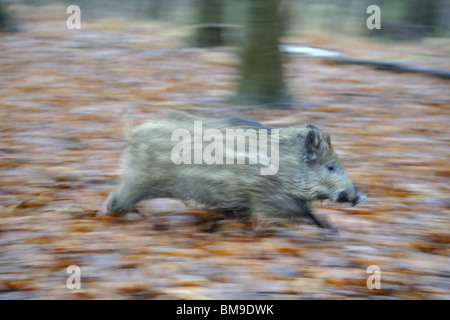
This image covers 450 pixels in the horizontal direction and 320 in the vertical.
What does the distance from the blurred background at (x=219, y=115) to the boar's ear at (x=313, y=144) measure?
1.98ft

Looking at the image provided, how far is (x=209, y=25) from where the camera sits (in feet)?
38.5

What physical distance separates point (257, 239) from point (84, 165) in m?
2.46

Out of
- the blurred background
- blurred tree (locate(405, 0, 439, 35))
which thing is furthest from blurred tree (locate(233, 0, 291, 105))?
blurred tree (locate(405, 0, 439, 35))

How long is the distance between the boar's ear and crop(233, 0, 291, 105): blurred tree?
3300 millimetres

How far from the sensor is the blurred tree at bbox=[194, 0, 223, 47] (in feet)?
38.5

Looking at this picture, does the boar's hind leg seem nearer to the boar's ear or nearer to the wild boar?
the wild boar

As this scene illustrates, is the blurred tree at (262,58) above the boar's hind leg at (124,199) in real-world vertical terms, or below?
above

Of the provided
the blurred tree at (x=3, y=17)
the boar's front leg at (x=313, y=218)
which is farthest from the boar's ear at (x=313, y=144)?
the blurred tree at (x=3, y=17)

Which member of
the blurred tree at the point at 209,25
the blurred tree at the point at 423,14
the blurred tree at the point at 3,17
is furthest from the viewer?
the blurred tree at the point at 423,14

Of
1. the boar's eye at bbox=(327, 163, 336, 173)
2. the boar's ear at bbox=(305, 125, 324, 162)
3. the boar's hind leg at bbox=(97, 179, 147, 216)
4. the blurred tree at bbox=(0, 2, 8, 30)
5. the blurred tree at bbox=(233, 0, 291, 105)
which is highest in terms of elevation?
the blurred tree at bbox=(0, 2, 8, 30)

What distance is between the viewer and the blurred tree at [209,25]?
1174cm

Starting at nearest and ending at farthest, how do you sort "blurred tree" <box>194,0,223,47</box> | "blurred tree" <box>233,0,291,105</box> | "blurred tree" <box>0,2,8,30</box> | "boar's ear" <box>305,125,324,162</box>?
"boar's ear" <box>305,125,324,162</box>, "blurred tree" <box>233,0,291,105</box>, "blurred tree" <box>194,0,223,47</box>, "blurred tree" <box>0,2,8,30</box>

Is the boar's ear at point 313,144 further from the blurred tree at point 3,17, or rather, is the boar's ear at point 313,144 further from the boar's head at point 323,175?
the blurred tree at point 3,17

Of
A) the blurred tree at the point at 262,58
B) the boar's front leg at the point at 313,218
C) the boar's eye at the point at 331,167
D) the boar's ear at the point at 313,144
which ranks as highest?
the blurred tree at the point at 262,58
